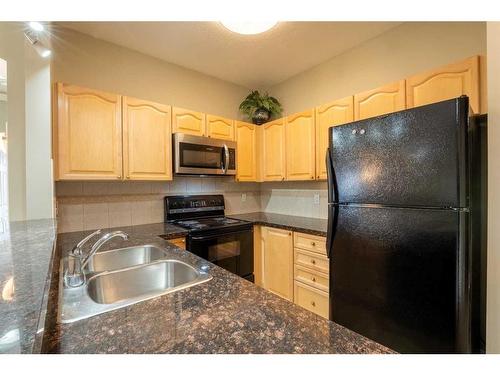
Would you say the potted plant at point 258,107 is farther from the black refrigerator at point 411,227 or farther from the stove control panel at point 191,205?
the black refrigerator at point 411,227

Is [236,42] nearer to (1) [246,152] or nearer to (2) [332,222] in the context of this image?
(1) [246,152]

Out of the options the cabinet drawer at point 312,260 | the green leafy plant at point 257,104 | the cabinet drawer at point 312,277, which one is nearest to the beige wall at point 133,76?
the green leafy plant at point 257,104

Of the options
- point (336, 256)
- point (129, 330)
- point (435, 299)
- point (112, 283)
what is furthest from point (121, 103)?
point (435, 299)

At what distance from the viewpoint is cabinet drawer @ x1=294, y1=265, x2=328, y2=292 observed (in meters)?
1.89

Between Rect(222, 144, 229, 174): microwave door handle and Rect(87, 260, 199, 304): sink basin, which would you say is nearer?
Rect(87, 260, 199, 304): sink basin

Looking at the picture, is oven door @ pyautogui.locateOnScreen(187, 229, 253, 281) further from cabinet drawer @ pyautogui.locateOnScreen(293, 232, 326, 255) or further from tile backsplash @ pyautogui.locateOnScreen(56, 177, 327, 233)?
tile backsplash @ pyautogui.locateOnScreen(56, 177, 327, 233)

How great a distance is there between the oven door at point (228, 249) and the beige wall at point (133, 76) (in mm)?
1538

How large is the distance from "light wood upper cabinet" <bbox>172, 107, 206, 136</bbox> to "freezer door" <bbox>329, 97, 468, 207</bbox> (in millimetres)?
1421

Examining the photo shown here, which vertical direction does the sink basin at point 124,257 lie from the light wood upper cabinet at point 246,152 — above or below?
below

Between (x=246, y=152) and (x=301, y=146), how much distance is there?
2.27 ft

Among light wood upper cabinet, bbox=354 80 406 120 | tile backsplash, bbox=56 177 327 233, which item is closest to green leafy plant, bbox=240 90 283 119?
tile backsplash, bbox=56 177 327 233

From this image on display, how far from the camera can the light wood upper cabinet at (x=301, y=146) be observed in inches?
89.4

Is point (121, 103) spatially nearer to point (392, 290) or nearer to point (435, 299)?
point (392, 290)

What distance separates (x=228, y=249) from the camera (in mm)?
2178
